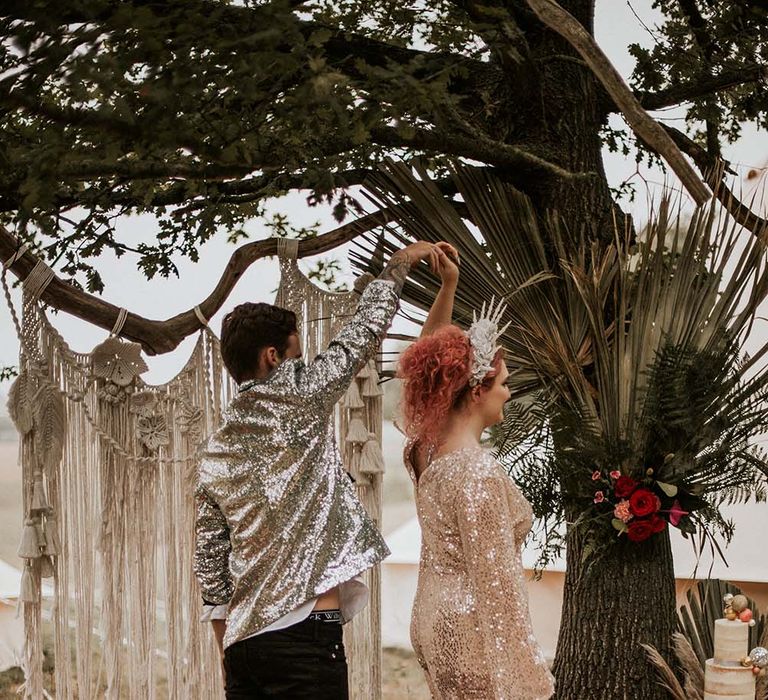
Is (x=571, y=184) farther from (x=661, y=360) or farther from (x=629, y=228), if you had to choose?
(x=661, y=360)

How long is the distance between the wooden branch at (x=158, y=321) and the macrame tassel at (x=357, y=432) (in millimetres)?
411

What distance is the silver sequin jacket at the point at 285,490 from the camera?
192cm

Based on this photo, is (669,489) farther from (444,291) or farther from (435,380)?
(435,380)

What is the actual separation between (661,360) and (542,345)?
27cm

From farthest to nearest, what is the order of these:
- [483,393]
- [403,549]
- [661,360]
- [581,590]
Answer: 1. [403,549]
2. [581,590]
3. [661,360]
4. [483,393]

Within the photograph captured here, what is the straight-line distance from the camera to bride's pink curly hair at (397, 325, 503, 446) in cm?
194

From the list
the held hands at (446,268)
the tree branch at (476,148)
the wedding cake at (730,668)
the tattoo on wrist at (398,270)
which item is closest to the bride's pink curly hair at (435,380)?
the tattoo on wrist at (398,270)

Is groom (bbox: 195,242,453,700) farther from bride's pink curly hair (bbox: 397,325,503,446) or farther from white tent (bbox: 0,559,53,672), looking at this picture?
white tent (bbox: 0,559,53,672)

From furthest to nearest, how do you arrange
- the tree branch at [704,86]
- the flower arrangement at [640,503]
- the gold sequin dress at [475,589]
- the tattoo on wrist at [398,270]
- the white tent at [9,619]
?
the white tent at [9,619], the tree branch at [704,86], the flower arrangement at [640,503], the tattoo on wrist at [398,270], the gold sequin dress at [475,589]

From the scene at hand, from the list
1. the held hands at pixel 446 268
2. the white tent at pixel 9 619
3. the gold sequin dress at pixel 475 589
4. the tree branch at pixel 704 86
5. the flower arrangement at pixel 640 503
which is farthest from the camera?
the white tent at pixel 9 619

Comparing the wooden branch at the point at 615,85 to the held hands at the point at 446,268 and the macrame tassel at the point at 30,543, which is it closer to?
the held hands at the point at 446,268

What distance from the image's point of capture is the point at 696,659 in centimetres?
268

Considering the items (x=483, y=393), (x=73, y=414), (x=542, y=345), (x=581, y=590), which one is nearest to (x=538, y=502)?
(x=581, y=590)

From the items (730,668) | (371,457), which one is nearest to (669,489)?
(730,668)
